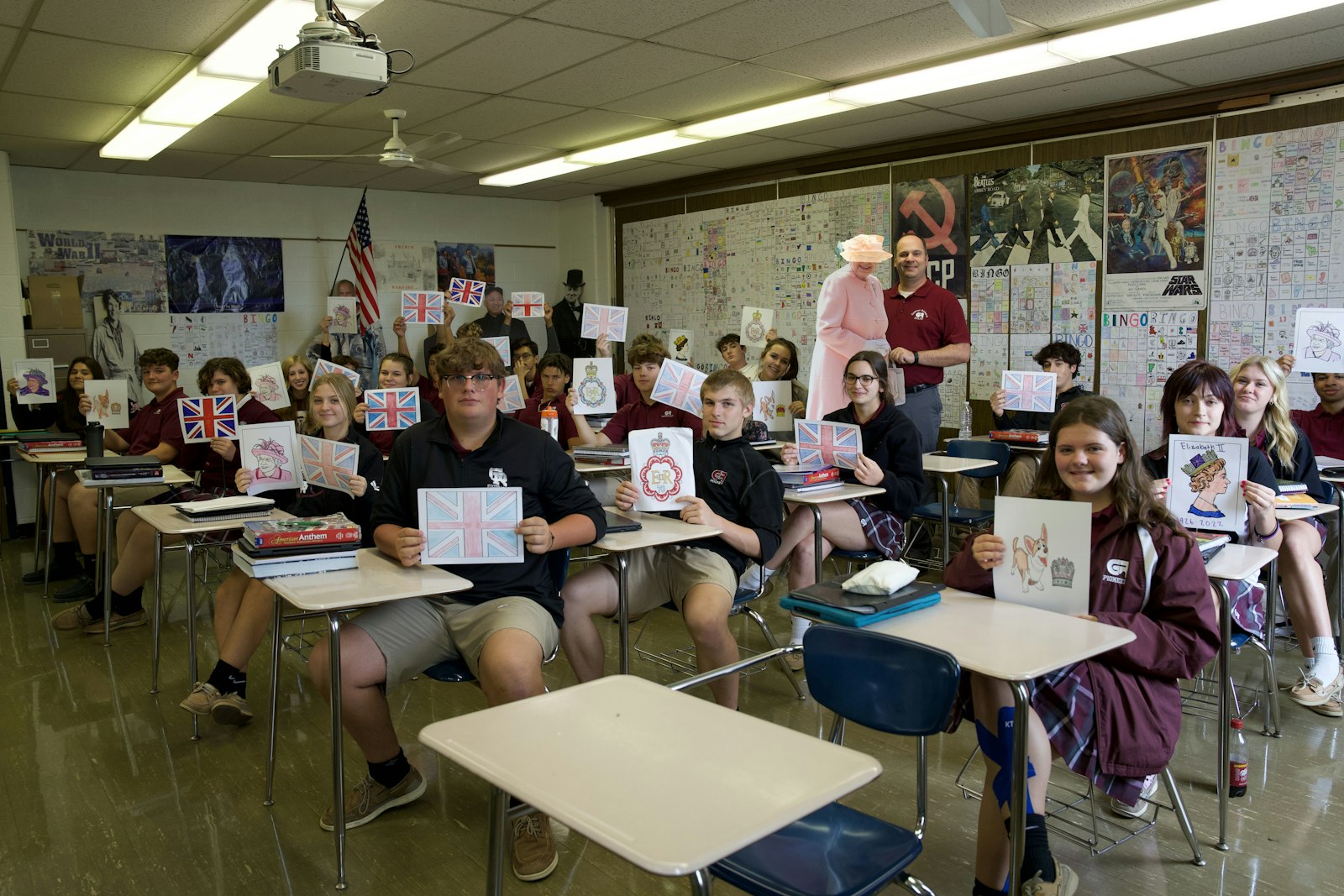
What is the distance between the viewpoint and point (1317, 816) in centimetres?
285

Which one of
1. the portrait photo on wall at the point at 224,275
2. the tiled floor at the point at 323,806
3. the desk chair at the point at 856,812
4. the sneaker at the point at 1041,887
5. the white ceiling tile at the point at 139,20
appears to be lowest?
the tiled floor at the point at 323,806

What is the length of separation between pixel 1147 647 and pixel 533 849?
1.65m

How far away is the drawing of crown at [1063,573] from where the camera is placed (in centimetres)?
228

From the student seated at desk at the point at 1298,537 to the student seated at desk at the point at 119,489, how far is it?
511cm

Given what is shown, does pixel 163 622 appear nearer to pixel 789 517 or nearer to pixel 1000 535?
pixel 789 517

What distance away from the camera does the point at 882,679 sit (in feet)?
6.53

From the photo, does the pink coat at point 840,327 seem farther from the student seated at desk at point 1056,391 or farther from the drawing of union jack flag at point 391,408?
the drawing of union jack flag at point 391,408

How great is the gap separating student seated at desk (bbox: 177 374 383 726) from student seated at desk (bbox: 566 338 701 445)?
1513 mm

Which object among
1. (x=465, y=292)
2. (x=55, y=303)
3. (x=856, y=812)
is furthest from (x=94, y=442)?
(x=856, y=812)

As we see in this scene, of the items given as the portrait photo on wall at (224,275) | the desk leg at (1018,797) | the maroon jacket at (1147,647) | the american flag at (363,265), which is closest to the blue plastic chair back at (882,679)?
the desk leg at (1018,797)

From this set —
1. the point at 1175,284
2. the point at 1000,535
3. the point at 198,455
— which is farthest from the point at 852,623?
the point at 1175,284

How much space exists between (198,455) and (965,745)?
404 cm

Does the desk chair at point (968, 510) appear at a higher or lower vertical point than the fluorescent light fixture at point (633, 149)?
lower

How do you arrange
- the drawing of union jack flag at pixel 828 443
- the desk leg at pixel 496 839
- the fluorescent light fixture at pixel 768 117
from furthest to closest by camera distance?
1. the fluorescent light fixture at pixel 768 117
2. the drawing of union jack flag at pixel 828 443
3. the desk leg at pixel 496 839
